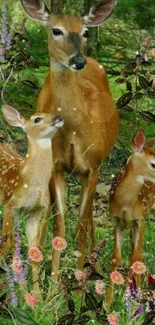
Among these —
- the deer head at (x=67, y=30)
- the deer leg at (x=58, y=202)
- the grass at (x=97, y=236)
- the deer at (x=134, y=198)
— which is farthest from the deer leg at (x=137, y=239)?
the deer head at (x=67, y=30)

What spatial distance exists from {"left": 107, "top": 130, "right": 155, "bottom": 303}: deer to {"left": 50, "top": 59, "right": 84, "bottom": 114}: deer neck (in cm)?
47

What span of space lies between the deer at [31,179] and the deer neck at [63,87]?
0.98 feet

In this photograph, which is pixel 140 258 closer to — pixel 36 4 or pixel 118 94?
pixel 36 4

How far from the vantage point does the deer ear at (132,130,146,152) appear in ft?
19.3

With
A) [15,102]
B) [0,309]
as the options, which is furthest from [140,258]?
[15,102]

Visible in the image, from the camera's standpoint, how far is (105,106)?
6762 millimetres

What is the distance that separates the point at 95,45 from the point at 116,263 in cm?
364

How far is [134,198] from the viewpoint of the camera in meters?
6.05

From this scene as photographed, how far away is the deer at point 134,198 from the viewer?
600 centimetres

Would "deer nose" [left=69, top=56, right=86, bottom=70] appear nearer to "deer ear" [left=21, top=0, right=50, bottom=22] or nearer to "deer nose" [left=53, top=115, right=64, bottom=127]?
"deer nose" [left=53, top=115, right=64, bottom=127]

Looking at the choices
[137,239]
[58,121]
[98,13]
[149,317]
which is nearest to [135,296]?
[149,317]

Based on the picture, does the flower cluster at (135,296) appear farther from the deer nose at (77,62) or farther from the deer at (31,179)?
the deer nose at (77,62)

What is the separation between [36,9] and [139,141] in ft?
3.57

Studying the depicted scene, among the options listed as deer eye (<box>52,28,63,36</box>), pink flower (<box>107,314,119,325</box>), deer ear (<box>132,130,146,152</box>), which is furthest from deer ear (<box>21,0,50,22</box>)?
pink flower (<box>107,314,119,325</box>)
